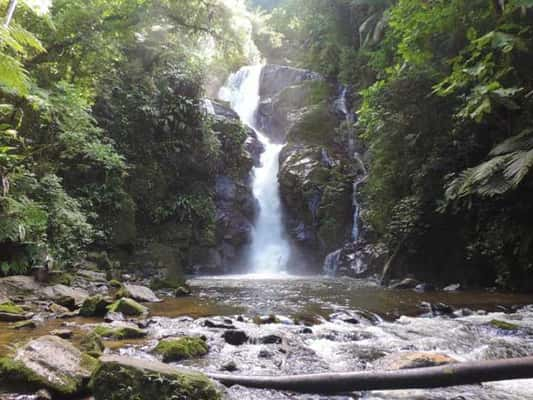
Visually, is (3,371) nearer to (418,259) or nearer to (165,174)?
(418,259)

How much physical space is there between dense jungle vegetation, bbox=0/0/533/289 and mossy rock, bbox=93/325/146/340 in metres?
2.63

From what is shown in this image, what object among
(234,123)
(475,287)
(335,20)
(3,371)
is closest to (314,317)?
(3,371)

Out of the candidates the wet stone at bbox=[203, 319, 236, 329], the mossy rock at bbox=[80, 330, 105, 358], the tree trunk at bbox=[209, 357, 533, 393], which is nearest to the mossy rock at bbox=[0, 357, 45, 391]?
the mossy rock at bbox=[80, 330, 105, 358]

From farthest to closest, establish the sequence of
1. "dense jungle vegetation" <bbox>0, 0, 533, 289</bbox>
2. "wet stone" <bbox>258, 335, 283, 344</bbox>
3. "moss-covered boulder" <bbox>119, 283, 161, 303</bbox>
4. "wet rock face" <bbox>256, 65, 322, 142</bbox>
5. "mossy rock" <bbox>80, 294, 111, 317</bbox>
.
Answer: "wet rock face" <bbox>256, 65, 322, 142</bbox> → "moss-covered boulder" <bbox>119, 283, 161, 303</bbox> → "dense jungle vegetation" <bbox>0, 0, 533, 289</bbox> → "mossy rock" <bbox>80, 294, 111, 317</bbox> → "wet stone" <bbox>258, 335, 283, 344</bbox>

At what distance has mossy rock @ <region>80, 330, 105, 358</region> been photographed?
3336 millimetres

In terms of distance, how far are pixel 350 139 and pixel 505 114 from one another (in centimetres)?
982

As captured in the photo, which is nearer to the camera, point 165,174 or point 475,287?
point 475,287

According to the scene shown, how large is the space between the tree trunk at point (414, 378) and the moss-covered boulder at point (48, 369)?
1317 mm

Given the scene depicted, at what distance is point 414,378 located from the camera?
186 cm

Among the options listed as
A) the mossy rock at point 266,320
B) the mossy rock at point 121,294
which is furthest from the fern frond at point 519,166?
the mossy rock at point 121,294

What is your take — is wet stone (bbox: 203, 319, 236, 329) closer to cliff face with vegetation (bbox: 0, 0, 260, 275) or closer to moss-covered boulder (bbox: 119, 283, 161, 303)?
moss-covered boulder (bbox: 119, 283, 161, 303)

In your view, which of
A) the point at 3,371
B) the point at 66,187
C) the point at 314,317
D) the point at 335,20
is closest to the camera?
the point at 3,371

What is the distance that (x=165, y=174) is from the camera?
13.7 m

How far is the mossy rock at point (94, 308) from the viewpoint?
17.6 ft
